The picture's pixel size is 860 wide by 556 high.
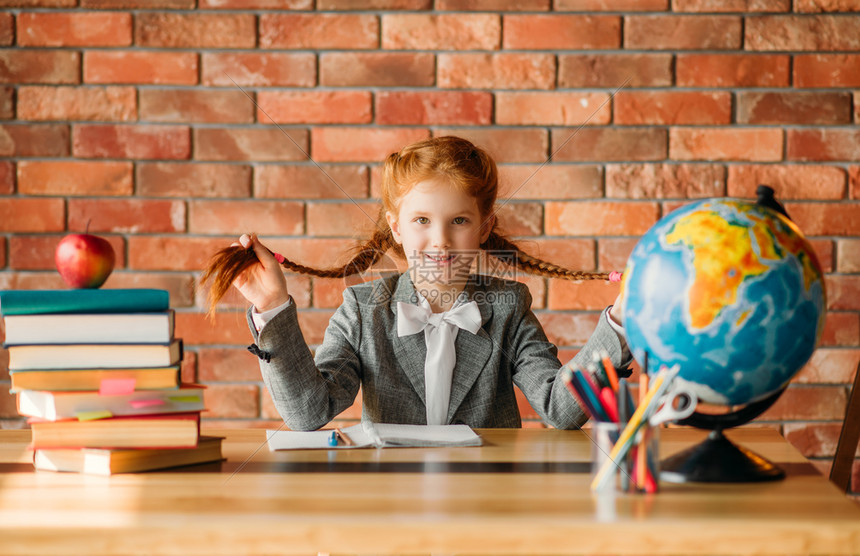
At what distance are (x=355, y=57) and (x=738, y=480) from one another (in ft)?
4.03

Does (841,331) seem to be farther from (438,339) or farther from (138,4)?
(138,4)

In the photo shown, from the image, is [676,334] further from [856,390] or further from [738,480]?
[856,390]

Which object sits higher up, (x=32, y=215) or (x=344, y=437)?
(x=32, y=215)

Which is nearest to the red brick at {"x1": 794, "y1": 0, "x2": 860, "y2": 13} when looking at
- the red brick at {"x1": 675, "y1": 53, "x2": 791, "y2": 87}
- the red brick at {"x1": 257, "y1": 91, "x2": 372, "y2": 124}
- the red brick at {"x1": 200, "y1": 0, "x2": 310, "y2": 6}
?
the red brick at {"x1": 675, "y1": 53, "x2": 791, "y2": 87}

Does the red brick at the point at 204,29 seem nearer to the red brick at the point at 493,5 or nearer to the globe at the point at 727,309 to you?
the red brick at the point at 493,5

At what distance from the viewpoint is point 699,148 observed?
5.44 feet

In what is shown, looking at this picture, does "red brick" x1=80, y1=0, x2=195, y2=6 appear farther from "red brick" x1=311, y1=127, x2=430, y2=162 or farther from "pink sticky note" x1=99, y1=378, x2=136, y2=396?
"pink sticky note" x1=99, y1=378, x2=136, y2=396

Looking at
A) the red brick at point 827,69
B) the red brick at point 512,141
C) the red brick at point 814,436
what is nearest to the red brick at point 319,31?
the red brick at point 512,141

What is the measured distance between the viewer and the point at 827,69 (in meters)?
1.64

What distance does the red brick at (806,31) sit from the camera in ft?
5.37

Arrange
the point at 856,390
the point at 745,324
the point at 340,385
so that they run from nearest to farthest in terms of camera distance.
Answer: the point at 745,324
the point at 856,390
the point at 340,385

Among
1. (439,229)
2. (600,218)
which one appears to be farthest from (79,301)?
(600,218)

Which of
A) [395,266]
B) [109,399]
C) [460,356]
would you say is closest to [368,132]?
[395,266]

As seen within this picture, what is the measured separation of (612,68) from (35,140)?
50.8 inches
